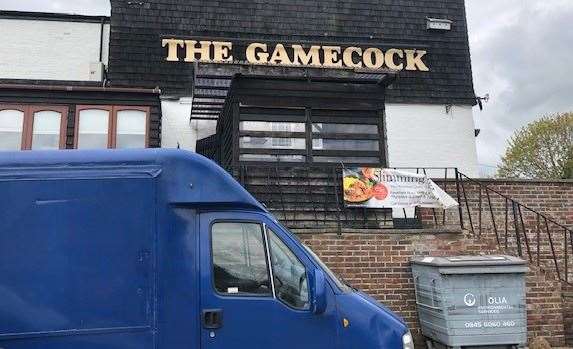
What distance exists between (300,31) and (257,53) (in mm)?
1440

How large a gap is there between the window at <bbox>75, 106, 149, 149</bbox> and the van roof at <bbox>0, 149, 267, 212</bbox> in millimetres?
7156

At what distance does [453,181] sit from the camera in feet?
31.6

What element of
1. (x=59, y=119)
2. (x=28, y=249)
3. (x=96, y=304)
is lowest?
(x=96, y=304)

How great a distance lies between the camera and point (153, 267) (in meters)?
3.89

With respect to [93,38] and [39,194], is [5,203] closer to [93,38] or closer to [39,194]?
[39,194]

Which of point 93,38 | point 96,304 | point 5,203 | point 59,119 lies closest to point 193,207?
point 96,304

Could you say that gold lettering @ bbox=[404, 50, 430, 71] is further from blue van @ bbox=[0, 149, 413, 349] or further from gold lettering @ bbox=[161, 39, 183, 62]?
blue van @ bbox=[0, 149, 413, 349]

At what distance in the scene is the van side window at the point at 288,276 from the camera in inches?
157

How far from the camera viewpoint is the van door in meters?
3.85

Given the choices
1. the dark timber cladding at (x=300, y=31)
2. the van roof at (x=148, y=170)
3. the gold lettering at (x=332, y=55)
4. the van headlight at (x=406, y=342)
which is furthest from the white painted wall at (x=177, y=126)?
the van headlight at (x=406, y=342)

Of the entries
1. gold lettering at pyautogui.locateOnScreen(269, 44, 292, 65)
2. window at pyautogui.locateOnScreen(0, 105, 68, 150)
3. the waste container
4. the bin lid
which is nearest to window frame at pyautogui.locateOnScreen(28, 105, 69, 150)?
window at pyautogui.locateOnScreen(0, 105, 68, 150)

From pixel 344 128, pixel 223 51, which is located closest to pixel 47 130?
pixel 223 51

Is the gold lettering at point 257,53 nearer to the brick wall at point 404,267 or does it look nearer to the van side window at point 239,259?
the brick wall at point 404,267

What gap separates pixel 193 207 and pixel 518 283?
194 inches
